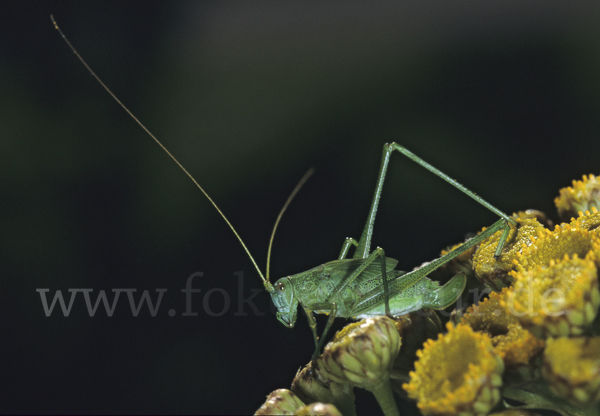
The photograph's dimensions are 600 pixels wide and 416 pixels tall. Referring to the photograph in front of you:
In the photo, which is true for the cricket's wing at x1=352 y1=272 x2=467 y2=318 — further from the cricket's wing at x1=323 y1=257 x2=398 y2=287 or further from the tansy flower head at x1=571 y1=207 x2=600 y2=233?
the tansy flower head at x1=571 y1=207 x2=600 y2=233

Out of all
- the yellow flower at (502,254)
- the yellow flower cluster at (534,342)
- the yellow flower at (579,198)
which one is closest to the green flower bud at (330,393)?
the yellow flower cluster at (534,342)

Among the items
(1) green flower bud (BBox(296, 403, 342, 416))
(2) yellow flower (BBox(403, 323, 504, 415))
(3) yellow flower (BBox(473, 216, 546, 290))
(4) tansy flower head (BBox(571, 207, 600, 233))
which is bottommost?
(2) yellow flower (BBox(403, 323, 504, 415))

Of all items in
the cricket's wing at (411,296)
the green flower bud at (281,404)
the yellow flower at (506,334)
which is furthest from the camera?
the cricket's wing at (411,296)

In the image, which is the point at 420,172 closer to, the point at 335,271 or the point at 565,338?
the point at 335,271

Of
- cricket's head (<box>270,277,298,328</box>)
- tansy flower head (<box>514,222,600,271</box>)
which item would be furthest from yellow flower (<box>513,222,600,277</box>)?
cricket's head (<box>270,277,298,328</box>)

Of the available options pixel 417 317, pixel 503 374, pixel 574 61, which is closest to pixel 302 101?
pixel 574 61

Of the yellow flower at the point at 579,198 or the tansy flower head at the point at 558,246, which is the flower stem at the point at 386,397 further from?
the yellow flower at the point at 579,198
